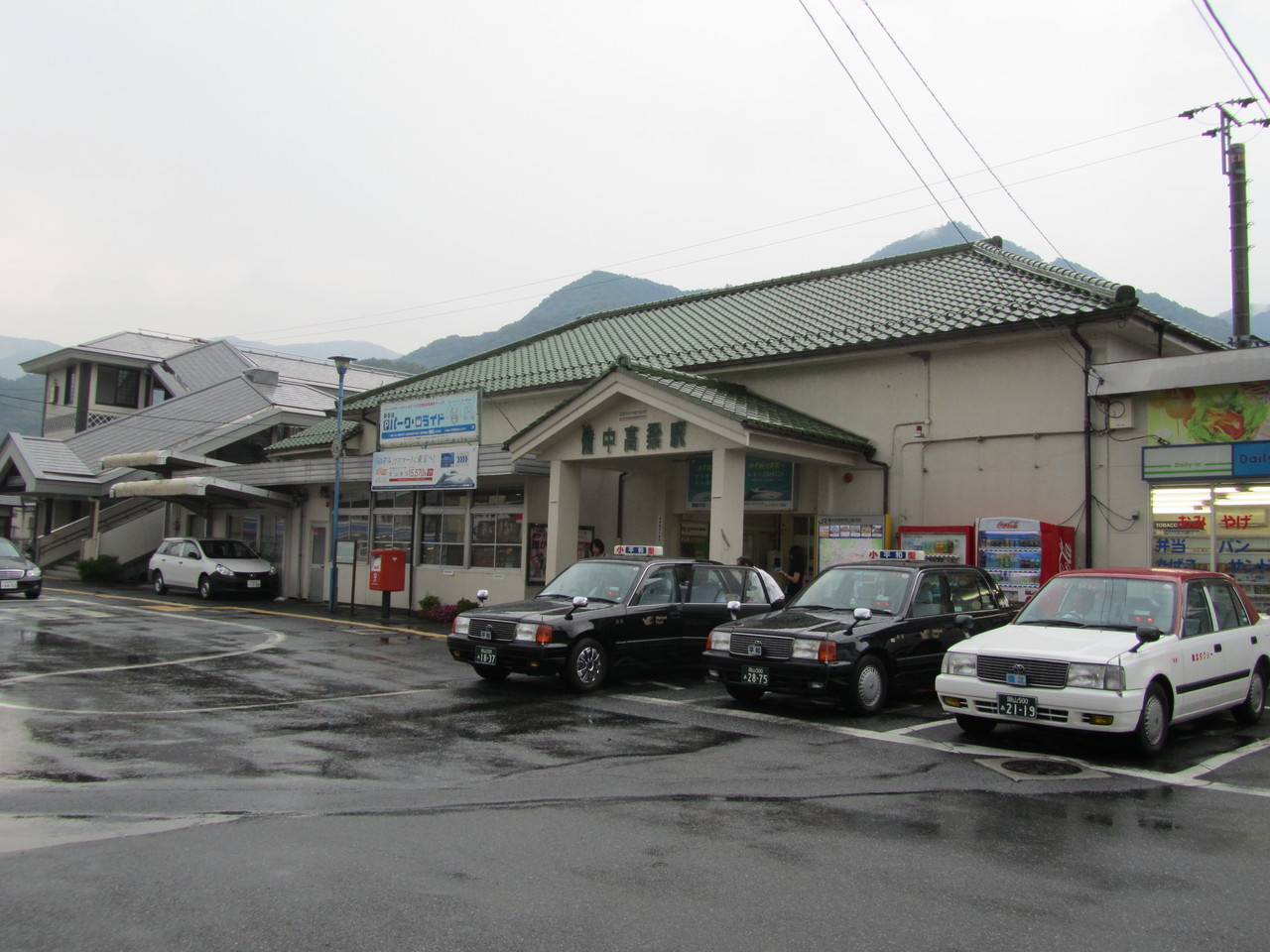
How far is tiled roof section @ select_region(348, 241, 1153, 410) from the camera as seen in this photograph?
15156 millimetres

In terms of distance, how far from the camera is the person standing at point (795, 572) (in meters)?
17.1

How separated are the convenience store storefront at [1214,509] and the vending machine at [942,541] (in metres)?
2.55

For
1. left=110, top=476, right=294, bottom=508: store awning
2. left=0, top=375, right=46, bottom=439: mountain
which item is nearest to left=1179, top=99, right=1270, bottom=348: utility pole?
left=110, top=476, right=294, bottom=508: store awning

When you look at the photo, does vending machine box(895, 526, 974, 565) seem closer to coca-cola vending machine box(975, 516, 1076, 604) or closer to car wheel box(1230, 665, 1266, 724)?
coca-cola vending machine box(975, 516, 1076, 604)

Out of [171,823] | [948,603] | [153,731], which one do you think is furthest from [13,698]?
[948,603]

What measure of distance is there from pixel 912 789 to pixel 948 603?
444 centimetres

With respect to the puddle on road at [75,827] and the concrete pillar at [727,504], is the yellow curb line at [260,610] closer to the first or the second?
the concrete pillar at [727,504]

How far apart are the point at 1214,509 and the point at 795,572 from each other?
262 inches

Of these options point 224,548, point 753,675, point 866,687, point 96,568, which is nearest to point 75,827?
point 753,675

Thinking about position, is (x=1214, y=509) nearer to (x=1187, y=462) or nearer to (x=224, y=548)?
(x=1187, y=462)

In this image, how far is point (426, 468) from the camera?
20812mm

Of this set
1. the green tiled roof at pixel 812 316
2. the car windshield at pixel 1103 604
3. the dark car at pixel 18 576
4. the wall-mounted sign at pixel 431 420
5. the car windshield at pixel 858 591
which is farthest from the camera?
the dark car at pixel 18 576

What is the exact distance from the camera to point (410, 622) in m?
20.4

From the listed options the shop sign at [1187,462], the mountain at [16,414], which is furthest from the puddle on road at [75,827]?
the mountain at [16,414]
